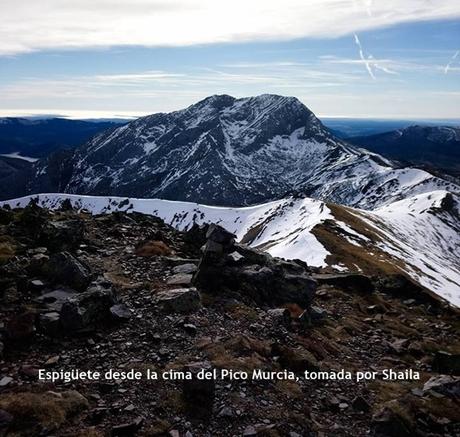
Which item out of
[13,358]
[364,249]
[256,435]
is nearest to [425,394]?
[256,435]

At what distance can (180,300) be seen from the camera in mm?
21391

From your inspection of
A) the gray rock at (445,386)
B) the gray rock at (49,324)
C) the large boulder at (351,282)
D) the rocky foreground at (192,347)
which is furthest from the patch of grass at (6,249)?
the large boulder at (351,282)

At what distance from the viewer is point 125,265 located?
26.4 metres

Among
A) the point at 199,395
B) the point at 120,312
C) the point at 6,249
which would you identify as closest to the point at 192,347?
the point at 199,395

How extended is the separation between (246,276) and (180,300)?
6174mm

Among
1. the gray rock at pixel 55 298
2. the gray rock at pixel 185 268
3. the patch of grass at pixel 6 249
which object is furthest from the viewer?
the gray rock at pixel 185 268

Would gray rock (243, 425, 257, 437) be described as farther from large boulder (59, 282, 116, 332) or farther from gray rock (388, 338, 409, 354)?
gray rock (388, 338, 409, 354)

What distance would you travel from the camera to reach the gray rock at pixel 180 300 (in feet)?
69.1

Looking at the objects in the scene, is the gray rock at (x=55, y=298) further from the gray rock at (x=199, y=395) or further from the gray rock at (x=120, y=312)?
the gray rock at (x=199, y=395)

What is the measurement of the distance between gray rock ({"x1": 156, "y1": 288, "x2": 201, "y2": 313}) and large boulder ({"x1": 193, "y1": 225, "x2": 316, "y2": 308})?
260 cm

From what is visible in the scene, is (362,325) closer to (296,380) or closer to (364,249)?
(296,380)

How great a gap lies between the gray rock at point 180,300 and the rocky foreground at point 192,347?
0.07 meters

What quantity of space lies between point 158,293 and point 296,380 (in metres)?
8.03

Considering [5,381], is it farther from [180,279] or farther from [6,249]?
[180,279]
